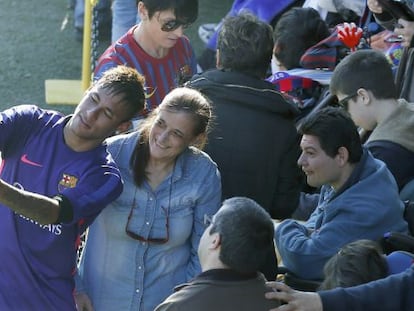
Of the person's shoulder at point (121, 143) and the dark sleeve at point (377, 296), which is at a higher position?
the person's shoulder at point (121, 143)

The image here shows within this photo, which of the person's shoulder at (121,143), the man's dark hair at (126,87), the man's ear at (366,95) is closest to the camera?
the man's dark hair at (126,87)

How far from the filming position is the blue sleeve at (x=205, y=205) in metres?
3.78

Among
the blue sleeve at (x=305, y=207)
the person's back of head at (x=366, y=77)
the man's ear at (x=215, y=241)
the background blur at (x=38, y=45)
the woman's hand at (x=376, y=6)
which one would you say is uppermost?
the woman's hand at (x=376, y=6)

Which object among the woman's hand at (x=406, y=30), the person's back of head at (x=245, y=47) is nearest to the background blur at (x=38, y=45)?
the woman's hand at (x=406, y=30)

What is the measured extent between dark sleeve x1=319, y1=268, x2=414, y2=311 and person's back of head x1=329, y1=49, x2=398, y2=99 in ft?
4.80

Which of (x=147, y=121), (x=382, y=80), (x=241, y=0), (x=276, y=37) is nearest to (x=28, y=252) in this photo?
(x=147, y=121)

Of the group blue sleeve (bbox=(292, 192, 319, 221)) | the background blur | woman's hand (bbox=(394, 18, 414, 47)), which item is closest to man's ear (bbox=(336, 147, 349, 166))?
blue sleeve (bbox=(292, 192, 319, 221))

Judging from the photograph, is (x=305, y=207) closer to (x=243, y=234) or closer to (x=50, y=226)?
(x=50, y=226)

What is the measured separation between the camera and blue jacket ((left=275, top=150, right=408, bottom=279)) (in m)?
3.94

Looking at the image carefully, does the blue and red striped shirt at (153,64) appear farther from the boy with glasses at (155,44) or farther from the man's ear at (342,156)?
the man's ear at (342,156)

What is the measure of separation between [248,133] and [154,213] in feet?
2.20

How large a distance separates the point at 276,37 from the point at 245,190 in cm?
187

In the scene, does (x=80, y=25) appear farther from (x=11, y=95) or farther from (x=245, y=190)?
(x=245, y=190)

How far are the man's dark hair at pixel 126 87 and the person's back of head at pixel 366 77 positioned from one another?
1265 millimetres
